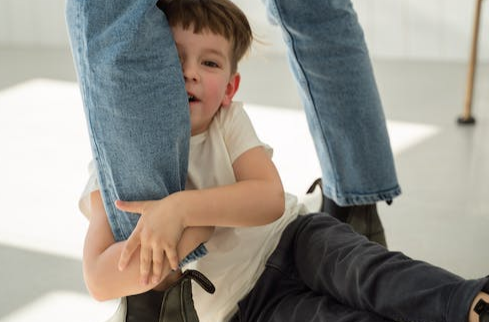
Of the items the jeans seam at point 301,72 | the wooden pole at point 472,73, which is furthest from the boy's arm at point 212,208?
the wooden pole at point 472,73

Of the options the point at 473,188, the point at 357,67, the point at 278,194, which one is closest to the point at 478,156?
the point at 473,188

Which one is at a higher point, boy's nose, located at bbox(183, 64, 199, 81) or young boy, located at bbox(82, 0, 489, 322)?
boy's nose, located at bbox(183, 64, 199, 81)

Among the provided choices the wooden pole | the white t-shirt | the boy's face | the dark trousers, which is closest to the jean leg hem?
the dark trousers

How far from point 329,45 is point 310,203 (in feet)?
1.77

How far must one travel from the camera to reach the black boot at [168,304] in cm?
129

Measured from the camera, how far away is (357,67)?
1538mm

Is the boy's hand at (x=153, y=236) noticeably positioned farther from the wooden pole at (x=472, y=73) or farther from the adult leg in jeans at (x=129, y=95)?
the wooden pole at (x=472, y=73)

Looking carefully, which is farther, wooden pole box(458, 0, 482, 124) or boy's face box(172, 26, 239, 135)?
wooden pole box(458, 0, 482, 124)

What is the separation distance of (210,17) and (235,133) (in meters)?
0.17

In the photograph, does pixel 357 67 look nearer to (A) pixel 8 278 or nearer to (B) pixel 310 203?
(B) pixel 310 203

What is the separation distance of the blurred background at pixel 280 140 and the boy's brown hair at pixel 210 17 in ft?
0.39

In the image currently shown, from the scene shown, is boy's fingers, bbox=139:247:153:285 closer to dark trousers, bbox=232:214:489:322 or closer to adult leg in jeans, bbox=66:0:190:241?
adult leg in jeans, bbox=66:0:190:241

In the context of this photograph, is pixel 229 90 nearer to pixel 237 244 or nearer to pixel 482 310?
pixel 237 244

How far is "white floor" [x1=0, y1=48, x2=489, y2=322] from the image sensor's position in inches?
66.9
